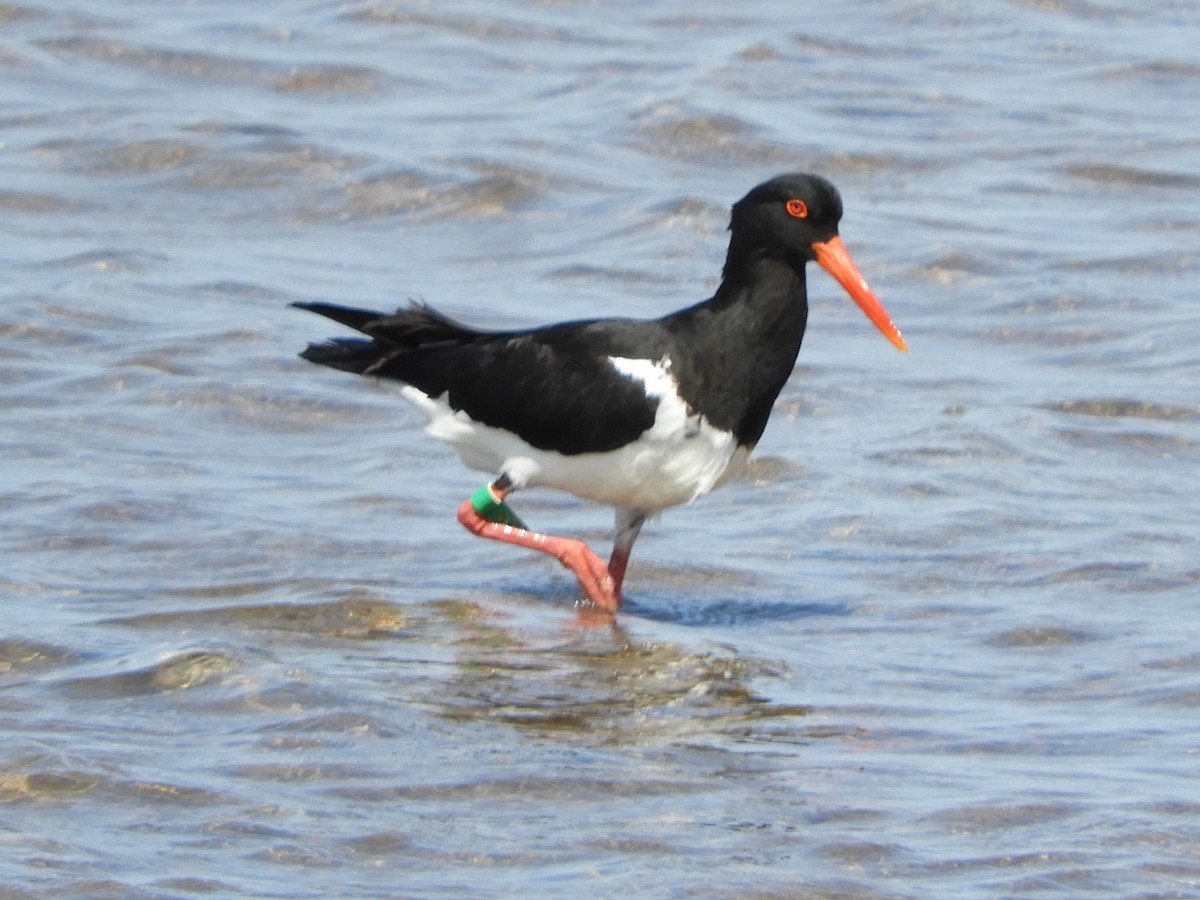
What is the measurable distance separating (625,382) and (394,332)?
1.05 m

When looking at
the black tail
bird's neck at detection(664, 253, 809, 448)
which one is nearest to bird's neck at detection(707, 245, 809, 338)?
bird's neck at detection(664, 253, 809, 448)

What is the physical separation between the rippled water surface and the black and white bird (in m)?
0.40

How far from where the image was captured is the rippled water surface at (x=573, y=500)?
209 inches

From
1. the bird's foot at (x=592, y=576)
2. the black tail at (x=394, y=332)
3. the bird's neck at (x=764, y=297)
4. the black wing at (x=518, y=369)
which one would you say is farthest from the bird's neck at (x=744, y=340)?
the black tail at (x=394, y=332)

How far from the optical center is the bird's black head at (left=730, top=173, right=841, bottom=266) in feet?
24.9

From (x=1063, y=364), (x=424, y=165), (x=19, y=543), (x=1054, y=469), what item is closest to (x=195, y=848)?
(x=19, y=543)

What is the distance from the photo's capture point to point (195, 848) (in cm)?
504

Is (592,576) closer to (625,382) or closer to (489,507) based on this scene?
(489,507)

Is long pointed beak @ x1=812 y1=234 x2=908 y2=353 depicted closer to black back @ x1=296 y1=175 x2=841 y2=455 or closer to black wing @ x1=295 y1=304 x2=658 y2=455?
black back @ x1=296 y1=175 x2=841 y2=455

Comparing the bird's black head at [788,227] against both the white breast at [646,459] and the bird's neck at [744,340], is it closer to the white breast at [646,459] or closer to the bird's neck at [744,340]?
the bird's neck at [744,340]

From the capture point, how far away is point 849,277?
770 cm

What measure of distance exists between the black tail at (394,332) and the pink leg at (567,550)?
597 millimetres

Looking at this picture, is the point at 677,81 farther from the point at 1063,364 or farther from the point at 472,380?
the point at 472,380

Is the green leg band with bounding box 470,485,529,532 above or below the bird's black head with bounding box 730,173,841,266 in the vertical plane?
below
